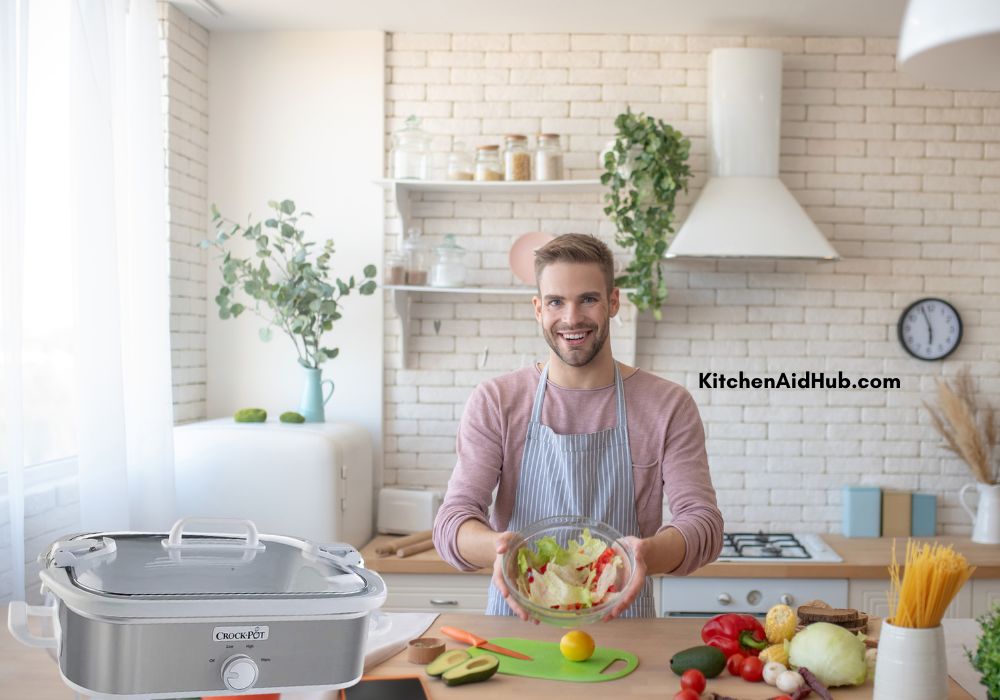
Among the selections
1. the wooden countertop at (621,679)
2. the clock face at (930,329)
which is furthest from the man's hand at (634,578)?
the clock face at (930,329)

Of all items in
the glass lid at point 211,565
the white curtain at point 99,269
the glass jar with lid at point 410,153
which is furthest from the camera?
the glass jar with lid at point 410,153

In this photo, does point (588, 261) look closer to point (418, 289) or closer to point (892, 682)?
point (892, 682)

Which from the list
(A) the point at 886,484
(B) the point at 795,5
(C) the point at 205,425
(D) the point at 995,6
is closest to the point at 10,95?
(C) the point at 205,425

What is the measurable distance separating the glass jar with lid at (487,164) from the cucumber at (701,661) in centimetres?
246

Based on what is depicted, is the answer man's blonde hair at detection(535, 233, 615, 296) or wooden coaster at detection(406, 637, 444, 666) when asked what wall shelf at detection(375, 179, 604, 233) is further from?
wooden coaster at detection(406, 637, 444, 666)

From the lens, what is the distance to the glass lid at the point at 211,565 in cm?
146

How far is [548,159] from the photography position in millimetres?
3896

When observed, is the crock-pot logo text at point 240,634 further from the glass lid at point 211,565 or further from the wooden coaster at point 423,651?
the wooden coaster at point 423,651

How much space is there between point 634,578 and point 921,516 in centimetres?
276

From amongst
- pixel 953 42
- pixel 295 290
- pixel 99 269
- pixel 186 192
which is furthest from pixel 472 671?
pixel 186 192

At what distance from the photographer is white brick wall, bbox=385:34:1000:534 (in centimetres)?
414

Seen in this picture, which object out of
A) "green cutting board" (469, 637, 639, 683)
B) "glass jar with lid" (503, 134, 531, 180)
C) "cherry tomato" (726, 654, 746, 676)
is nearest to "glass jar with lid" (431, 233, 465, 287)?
"glass jar with lid" (503, 134, 531, 180)

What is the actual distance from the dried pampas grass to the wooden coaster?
2.86m

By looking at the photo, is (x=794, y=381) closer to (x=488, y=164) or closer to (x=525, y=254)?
(x=525, y=254)
